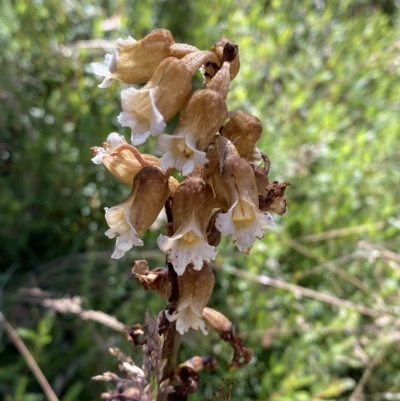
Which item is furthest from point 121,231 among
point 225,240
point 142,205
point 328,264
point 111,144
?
point 328,264

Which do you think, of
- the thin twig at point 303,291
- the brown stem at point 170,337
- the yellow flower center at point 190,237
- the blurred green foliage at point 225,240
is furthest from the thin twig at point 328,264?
the yellow flower center at point 190,237

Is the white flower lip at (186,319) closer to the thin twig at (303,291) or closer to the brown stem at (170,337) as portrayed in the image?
the brown stem at (170,337)

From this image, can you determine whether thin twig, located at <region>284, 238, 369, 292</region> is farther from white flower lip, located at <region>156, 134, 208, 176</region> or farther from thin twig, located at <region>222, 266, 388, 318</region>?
white flower lip, located at <region>156, 134, 208, 176</region>

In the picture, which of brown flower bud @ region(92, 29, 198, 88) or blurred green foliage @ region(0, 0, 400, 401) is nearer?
brown flower bud @ region(92, 29, 198, 88)

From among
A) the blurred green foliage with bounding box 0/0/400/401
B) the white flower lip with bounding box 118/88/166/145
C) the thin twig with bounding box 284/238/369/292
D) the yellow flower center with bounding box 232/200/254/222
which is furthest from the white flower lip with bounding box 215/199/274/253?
the thin twig with bounding box 284/238/369/292

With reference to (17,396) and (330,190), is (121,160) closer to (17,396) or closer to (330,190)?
(17,396)

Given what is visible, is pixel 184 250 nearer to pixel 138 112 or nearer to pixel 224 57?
pixel 138 112

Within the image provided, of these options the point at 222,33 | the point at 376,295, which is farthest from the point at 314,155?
the point at 222,33
